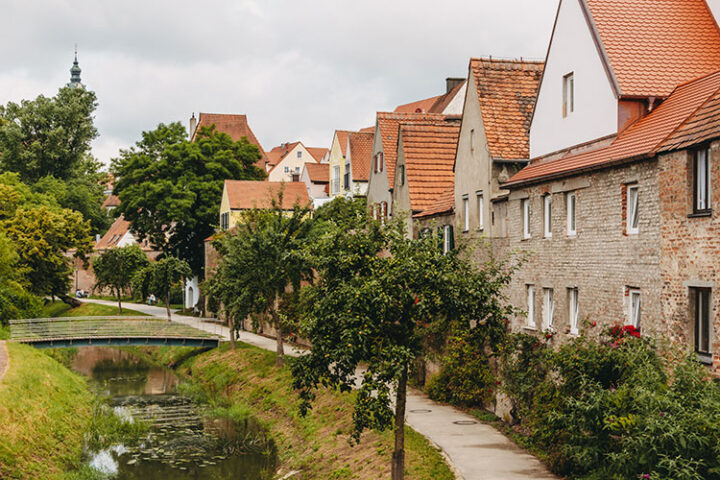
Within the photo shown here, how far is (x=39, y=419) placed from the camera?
27344 mm

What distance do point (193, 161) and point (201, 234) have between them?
589 centimetres

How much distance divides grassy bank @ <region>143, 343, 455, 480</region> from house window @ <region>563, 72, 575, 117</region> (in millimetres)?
9406

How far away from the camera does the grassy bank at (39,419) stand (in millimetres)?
23406

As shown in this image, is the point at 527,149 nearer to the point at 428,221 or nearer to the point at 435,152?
the point at 428,221

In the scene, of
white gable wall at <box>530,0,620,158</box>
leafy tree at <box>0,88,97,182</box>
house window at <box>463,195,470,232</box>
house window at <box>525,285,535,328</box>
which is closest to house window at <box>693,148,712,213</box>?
white gable wall at <box>530,0,620,158</box>

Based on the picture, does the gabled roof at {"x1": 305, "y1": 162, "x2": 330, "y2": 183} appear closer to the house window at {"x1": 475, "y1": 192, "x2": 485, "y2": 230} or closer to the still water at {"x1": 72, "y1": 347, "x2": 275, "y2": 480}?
the still water at {"x1": 72, "y1": 347, "x2": 275, "y2": 480}

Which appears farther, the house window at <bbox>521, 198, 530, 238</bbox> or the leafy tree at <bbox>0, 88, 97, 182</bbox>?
the leafy tree at <bbox>0, 88, 97, 182</bbox>

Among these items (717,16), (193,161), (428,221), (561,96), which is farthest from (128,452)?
(193,161)

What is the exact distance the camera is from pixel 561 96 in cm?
2234

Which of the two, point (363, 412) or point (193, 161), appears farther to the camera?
point (193, 161)

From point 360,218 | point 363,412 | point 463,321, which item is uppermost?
point 360,218

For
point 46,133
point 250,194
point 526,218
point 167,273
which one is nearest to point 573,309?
point 526,218

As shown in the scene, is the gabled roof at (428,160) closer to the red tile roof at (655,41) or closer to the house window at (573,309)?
the red tile roof at (655,41)

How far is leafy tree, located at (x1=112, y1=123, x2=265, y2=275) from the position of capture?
61.2 metres
